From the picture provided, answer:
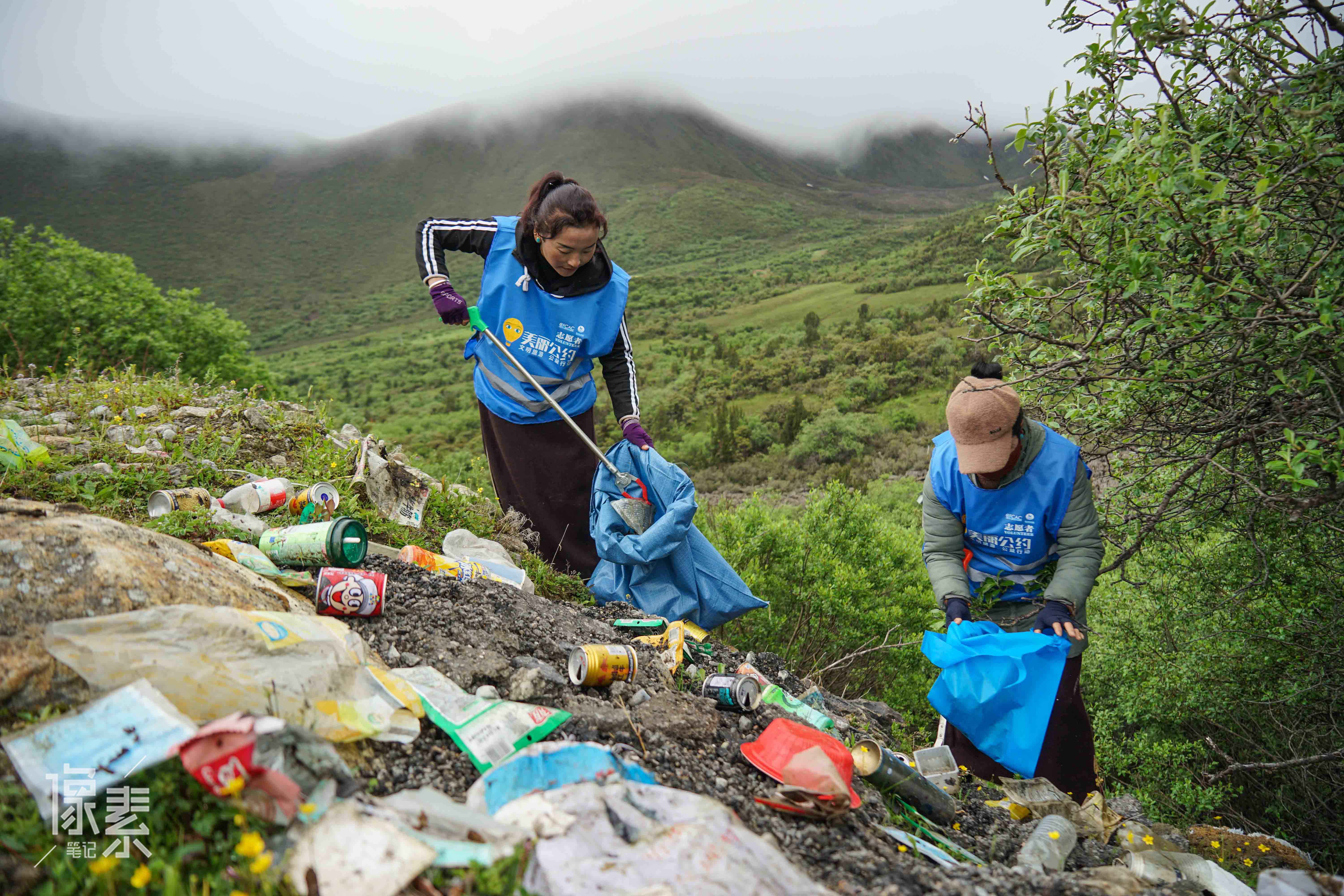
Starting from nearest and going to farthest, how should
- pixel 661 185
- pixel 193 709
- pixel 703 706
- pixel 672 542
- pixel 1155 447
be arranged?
pixel 193 709 → pixel 703 706 → pixel 1155 447 → pixel 672 542 → pixel 661 185

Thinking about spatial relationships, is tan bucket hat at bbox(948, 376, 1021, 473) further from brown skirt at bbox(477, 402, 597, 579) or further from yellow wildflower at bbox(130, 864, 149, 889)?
yellow wildflower at bbox(130, 864, 149, 889)

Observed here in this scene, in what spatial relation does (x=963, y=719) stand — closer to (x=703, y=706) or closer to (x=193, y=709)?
(x=703, y=706)

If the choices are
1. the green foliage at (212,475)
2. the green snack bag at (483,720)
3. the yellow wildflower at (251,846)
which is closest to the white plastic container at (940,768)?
the green snack bag at (483,720)

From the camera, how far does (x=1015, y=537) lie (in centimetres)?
301

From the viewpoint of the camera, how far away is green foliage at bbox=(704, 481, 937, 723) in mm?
6094

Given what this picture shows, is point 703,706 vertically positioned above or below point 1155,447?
below

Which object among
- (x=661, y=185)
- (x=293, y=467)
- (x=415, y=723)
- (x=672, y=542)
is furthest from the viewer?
(x=661, y=185)

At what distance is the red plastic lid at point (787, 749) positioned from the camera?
217cm

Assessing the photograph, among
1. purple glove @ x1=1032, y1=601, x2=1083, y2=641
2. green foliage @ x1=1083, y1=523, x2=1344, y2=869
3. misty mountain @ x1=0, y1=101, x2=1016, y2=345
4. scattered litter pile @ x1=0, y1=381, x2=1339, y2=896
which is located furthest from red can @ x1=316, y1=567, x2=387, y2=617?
misty mountain @ x1=0, y1=101, x2=1016, y2=345

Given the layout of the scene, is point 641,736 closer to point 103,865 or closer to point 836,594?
point 103,865

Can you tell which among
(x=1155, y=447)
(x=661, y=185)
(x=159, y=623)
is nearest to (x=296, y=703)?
(x=159, y=623)

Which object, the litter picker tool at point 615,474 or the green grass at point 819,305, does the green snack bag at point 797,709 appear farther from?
the green grass at point 819,305

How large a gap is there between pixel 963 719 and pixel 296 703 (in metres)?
2.42

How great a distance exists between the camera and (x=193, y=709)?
1668 millimetres
